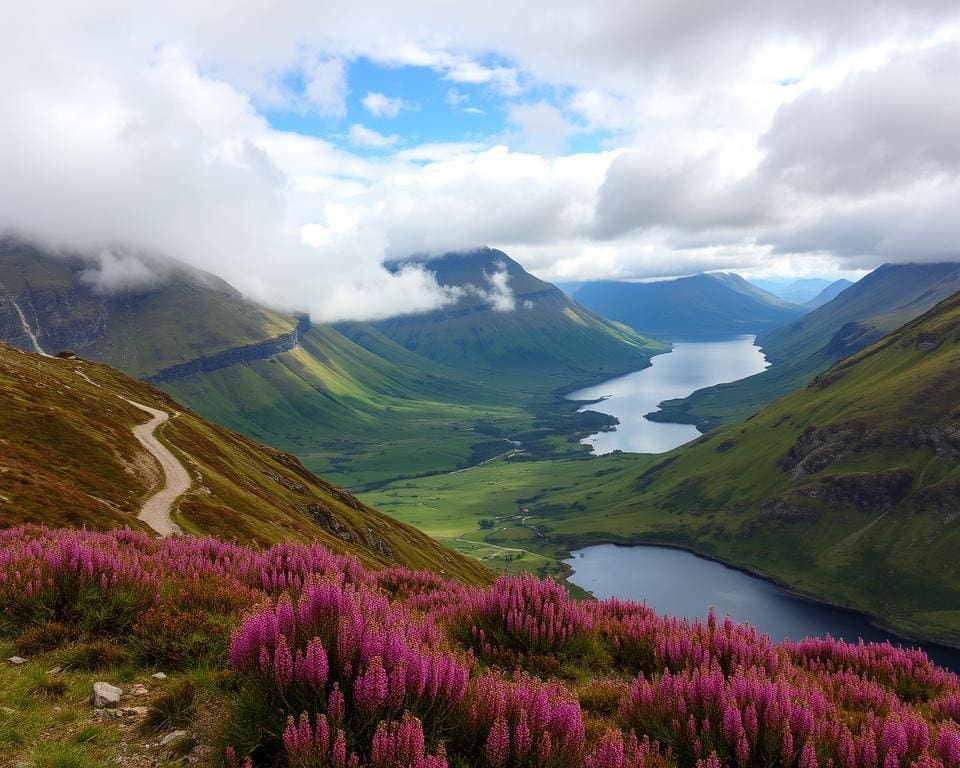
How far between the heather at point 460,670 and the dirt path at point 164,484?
789 inches

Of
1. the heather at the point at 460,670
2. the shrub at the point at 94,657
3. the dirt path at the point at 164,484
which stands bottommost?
the dirt path at the point at 164,484

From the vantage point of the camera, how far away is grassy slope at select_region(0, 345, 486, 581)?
141 ft

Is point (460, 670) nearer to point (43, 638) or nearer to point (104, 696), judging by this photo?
point (104, 696)

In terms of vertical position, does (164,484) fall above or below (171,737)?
below

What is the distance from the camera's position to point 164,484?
66.1 m

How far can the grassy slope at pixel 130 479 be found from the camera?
43.0m

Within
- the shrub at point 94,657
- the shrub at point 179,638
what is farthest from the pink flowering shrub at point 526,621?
the shrub at point 94,657

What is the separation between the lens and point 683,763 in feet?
21.5

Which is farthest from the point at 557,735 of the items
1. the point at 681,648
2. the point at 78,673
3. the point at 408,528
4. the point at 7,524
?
the point at 408,528

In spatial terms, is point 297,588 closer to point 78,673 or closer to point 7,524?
point 78,673

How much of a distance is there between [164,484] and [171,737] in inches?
2679

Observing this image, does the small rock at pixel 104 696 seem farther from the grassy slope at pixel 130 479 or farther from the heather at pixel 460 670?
the grassy slope at pixel 130 479

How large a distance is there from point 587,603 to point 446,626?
375 centimetres

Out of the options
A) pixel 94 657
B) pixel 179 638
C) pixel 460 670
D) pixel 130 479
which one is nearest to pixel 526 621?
pixel 460 670
